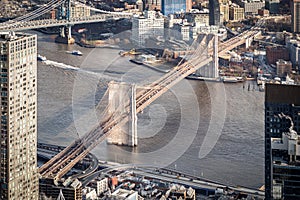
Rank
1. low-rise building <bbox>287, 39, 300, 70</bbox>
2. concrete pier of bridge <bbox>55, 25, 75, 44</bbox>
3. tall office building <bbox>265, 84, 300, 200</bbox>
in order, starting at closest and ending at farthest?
1. tall office building <bbox>265, 84, 300, 200</bbox>
2. low-rise building <bbox>287, 39, 300, 70</bbox>
3. concrete pier of bridge <bbox>55, 25, 75, 44</bbox>

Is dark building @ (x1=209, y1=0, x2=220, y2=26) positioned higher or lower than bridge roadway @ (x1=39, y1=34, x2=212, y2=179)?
higher

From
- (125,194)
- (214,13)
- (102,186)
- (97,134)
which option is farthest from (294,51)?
(125,194)

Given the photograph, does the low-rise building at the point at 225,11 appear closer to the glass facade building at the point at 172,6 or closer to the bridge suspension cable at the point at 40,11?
the glass facade building at the point at 172,6

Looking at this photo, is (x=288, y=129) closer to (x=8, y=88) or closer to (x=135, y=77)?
(x=8, y=88)

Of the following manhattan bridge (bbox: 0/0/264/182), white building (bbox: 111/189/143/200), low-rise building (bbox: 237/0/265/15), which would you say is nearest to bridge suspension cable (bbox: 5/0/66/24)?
manhattan bridge (bbox: 0/0/264/182)

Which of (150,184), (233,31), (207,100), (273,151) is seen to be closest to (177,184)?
(150,184)

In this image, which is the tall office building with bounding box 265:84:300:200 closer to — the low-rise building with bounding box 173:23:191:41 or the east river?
the east river

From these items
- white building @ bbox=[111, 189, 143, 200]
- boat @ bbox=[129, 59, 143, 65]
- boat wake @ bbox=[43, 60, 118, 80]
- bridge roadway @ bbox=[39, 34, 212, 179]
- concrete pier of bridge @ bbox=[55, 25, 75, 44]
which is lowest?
white building @ bbox=[111, 189, 143, 200]

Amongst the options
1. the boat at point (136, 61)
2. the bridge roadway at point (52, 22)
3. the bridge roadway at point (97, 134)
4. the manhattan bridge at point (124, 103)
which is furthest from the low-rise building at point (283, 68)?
the bridge roadway at point (52, 22)
